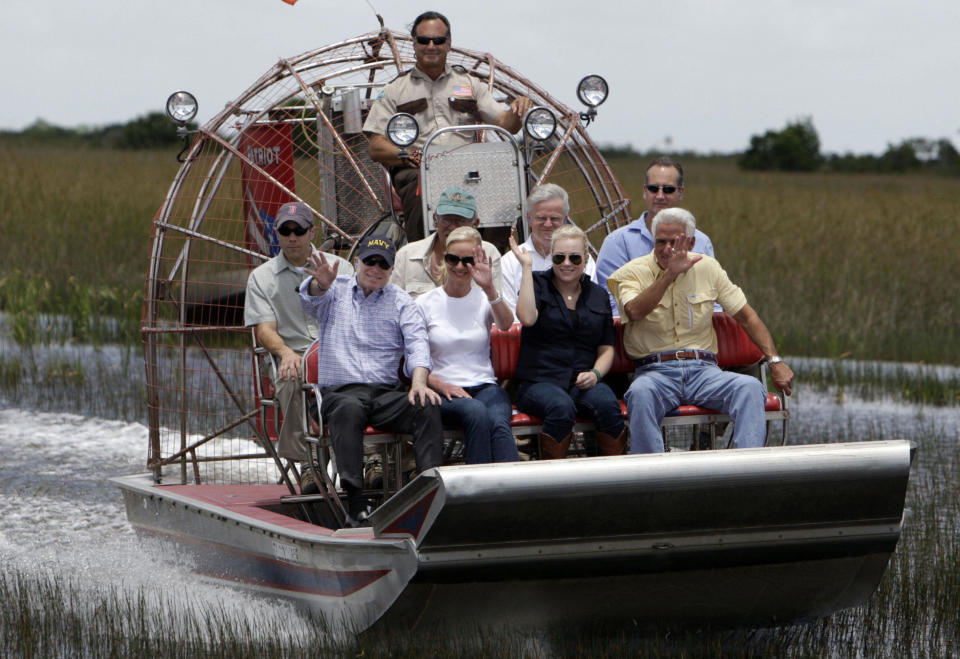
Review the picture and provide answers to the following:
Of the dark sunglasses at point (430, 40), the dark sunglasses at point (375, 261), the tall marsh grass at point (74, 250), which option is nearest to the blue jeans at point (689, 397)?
the dark sunglasses at point (375, 261)

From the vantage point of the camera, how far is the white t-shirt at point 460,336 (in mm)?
6797

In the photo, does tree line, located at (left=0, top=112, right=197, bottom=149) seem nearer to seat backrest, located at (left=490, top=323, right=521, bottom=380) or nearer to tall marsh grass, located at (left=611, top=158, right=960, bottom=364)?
tall marsh grass, located at (left=611, top=158, right=960, bottom=364)

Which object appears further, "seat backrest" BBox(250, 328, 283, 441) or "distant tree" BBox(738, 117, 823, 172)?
"distant tree" BBox(738, 117, 823, 172)

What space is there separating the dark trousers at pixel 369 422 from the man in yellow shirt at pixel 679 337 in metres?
1.01

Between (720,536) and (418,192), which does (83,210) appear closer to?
(418,192)

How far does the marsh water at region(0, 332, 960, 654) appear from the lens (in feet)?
26.9

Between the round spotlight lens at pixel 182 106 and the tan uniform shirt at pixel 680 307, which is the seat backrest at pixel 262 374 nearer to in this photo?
the round spotlight lens at pixel 182 106

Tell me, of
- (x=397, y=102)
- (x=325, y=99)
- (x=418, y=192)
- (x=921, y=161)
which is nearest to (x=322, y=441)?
(x=418, y=192)

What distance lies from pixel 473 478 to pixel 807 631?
228 cm

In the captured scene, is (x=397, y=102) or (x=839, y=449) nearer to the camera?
(x=839, y=449)

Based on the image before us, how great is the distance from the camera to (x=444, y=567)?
5.78 m

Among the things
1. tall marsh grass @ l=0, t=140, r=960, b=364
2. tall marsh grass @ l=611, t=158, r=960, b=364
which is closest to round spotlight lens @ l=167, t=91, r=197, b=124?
tall marsh grass @ l=0, t=140, r=960, b=364

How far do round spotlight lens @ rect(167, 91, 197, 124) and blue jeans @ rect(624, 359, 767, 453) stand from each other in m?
3.60

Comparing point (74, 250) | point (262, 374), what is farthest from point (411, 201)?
point (74, 250)
